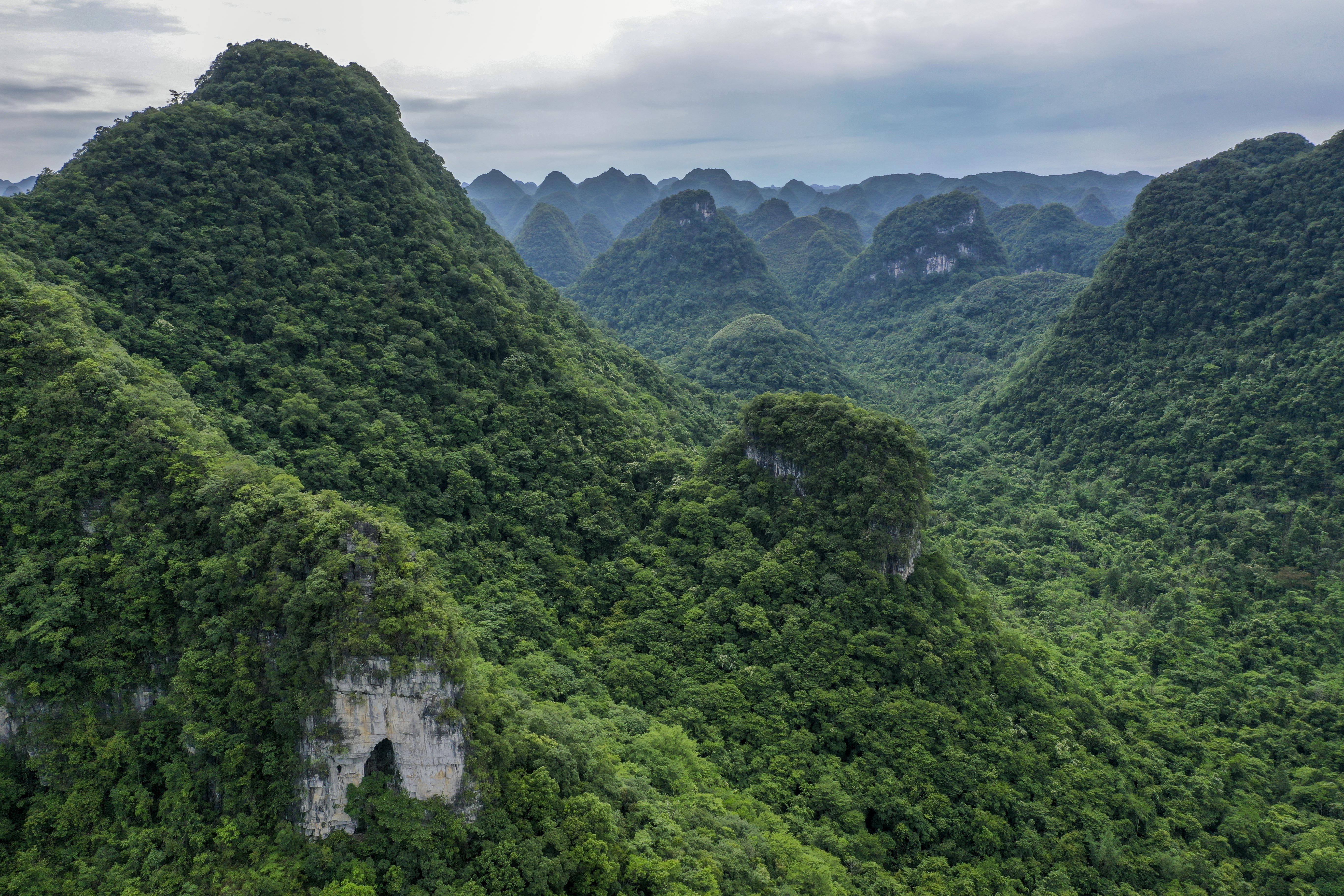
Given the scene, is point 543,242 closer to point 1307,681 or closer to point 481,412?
point 481,412

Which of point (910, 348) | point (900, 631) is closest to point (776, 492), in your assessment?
point (900, 631)

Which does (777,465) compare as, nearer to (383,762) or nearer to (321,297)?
(383,762)

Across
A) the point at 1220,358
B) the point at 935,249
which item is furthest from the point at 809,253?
the point at 1220,358

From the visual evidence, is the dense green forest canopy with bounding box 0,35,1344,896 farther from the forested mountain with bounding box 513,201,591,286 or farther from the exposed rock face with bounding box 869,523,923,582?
the forested mountain with bounding box 513,201,591,286

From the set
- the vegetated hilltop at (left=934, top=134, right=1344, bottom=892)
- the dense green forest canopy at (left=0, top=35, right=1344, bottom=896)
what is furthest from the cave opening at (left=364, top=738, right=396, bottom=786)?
the vegetated hilltop at (left=934, top=134, right=1344, bottom=892)

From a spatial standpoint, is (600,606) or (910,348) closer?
(600,606)

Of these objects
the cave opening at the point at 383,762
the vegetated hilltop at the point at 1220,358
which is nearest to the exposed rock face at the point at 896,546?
the cave opening at the point at 383,762

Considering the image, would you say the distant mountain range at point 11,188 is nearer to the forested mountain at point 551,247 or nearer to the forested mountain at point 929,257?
the forested mountain at point 551,247
